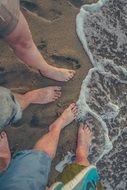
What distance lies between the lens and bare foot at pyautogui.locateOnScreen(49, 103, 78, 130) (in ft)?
11.1

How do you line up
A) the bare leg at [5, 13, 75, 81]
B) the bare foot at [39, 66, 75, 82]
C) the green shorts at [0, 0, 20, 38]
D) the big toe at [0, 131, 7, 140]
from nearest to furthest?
1. the green shorts at [0, 0, 20, 38]
2. the bare leg at [5, 13, 75, 81]
3. the big toe at [0, 131, 7, 140]
4. the bare foot at [39, 66, 75, 82]

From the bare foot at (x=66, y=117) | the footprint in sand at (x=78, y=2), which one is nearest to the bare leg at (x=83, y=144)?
the bare foot at (x=66, y=117)

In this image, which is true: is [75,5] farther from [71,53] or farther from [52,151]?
[52,151]

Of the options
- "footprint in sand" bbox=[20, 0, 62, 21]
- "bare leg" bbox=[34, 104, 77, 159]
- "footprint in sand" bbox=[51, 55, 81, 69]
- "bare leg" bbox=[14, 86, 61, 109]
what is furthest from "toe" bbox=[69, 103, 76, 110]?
"footprint in sand" bbox=[20, 0, 62, 21]

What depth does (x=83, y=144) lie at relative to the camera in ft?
11.2

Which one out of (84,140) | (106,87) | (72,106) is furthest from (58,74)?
(84,140)

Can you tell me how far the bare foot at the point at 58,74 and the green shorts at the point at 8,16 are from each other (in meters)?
0.62

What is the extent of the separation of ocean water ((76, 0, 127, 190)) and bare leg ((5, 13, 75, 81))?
251mm

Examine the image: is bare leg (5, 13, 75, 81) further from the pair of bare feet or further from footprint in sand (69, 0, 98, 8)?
footprint in sand (69, 0, 98, 8)

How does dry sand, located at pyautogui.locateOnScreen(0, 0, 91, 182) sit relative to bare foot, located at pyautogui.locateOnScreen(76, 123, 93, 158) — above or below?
above

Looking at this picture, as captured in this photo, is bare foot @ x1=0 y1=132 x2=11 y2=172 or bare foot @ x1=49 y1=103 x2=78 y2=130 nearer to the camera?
bare foot @ x1=0 y1=132 x2=11 y2=172

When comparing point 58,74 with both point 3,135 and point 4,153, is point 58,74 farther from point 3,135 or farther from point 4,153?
point 4,153

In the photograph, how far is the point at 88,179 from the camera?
291cm

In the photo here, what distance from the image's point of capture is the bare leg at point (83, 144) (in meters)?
3.34
